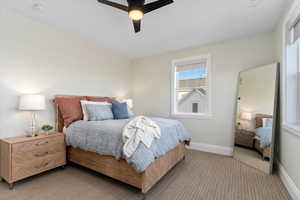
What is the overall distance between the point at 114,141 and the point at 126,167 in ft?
1.16

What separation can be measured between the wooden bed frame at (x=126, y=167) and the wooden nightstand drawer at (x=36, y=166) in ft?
0.71

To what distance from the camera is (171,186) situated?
6.61 feet

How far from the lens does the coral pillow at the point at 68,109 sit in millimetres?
2617

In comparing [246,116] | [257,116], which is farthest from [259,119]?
[246,116]

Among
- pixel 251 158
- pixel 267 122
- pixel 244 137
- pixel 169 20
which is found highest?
pixel 169 20

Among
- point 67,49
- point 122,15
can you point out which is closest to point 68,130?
point 67,49

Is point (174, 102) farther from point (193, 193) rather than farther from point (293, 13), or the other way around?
point (293, 13)

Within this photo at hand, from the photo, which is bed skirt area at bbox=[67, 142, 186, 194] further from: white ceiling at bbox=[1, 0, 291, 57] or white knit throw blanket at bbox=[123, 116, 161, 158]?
white ceiling at bbox=[1, 0, 291, 57]

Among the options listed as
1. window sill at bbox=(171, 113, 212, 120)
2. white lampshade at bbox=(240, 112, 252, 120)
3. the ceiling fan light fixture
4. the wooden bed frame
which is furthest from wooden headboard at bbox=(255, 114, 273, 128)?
the ceiling fan light fixture

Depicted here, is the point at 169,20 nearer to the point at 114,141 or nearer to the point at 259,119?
the point at 114,141

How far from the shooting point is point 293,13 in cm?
195

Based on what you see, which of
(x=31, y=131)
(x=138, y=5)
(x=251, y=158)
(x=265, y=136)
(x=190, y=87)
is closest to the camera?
(x=138, y=5)

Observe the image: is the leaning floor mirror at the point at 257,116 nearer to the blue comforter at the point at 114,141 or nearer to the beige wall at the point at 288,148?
the beige wall at the point at 288,148

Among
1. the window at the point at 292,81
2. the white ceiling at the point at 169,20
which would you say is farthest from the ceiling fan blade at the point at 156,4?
the window at the point at 292,81
